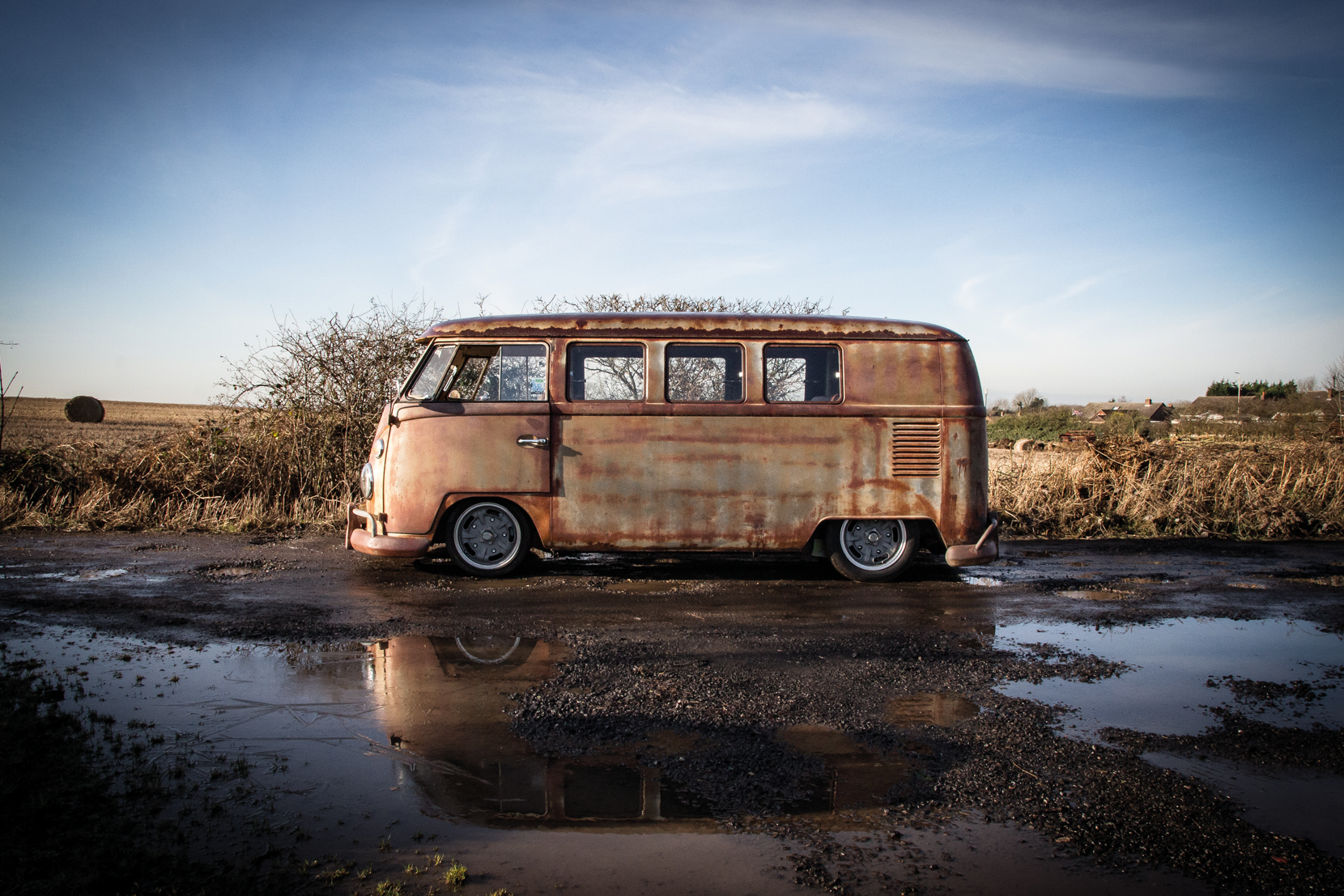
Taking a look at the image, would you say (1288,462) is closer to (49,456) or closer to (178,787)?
(178,787)

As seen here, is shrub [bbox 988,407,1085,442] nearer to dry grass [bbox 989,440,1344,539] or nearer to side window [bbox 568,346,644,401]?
A: dry grass [bbox 989,440,1344,539]

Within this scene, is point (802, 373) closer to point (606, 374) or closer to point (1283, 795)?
point (606, 374)

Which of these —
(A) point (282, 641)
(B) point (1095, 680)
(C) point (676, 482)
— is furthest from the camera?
(C) point (676, 482)

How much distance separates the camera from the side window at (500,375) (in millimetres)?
7395

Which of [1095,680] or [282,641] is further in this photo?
[282,641]

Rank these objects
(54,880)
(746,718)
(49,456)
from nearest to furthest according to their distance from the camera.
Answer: (54,880)
(746,718)
(49,456)

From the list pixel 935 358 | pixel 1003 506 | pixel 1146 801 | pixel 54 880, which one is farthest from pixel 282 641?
pixel 1003 506

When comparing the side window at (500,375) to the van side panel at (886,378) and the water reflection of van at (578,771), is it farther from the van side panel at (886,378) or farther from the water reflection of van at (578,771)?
the water reflection of van at (578,771)

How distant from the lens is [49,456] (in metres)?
11.0

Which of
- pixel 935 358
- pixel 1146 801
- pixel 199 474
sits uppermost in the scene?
pixel 935 358

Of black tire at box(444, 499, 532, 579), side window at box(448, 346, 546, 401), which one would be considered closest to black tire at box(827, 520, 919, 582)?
black tire at box(444, 499, 532, 579)

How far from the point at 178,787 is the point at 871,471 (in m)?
5.86

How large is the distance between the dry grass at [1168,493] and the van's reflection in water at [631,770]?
8.33 m

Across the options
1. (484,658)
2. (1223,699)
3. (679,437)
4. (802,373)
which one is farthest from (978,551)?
(484,658)
